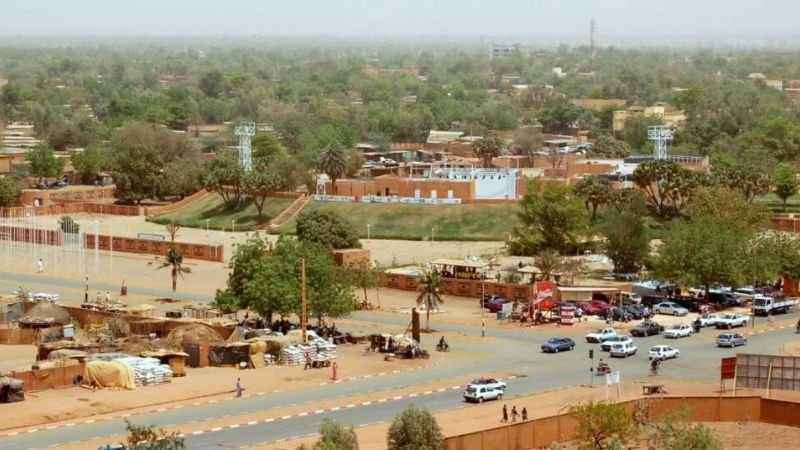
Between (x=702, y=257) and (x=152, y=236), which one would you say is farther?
(x=152, y=236)

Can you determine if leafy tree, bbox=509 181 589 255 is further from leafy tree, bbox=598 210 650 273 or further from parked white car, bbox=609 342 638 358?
parked white car, bbox=609 342 638 358

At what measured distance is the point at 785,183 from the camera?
97438mm

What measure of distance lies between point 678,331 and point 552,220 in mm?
20252

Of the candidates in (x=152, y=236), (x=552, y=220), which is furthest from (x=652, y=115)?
(x=552, y=220)

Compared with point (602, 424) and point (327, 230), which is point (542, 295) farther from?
point (602, 424)

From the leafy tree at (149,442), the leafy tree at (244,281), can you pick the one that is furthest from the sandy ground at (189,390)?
the leafy tree at (149,442)

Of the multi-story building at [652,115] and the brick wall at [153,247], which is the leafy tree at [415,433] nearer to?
the brick wall at [153,247]

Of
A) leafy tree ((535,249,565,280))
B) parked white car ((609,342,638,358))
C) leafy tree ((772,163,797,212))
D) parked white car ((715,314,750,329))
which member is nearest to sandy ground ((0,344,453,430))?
parked white car ((609,342,638,358))

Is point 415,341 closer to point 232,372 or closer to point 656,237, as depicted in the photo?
point 232,372

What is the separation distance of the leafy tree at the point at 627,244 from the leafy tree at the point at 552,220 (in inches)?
121

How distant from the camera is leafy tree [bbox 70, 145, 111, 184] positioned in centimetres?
12294

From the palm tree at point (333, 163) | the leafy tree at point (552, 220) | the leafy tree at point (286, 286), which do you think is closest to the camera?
the leafy tree at point (286, 286)

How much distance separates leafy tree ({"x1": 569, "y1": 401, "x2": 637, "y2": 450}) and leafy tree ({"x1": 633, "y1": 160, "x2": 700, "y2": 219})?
50075 millimetres

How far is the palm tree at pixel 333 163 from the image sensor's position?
349ft
